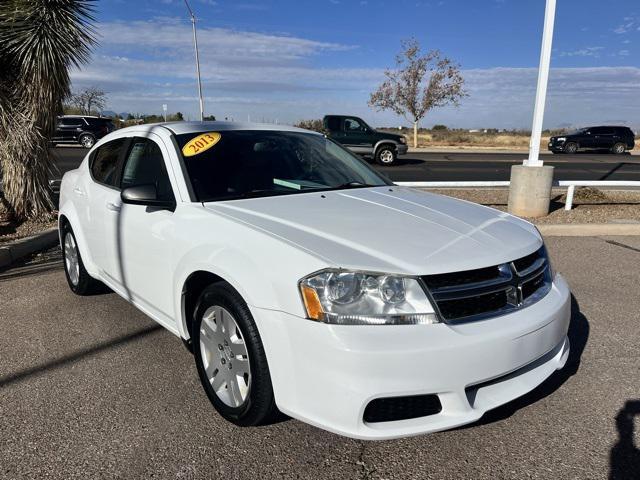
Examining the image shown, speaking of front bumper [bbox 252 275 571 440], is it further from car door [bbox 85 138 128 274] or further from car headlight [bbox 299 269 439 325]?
car door [bbox 85 138 128 274]

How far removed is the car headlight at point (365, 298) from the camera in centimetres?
209

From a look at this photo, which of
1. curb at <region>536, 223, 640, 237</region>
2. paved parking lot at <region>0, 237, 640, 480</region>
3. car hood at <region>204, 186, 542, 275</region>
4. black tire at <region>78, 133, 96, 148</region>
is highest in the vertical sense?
car hood at <region>204, 186, 542, 275</region>

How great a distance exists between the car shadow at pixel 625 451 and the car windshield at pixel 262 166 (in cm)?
224

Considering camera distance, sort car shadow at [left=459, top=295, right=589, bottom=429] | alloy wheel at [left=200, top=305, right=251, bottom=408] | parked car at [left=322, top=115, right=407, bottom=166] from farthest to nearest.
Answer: parked car at [left=322, top=115, right=407, bottom=166]
car shadow at [left=459, top=295, right=589, bottom=429]
alloy wheel at [left=200, top=305, right=251, bottom=408]

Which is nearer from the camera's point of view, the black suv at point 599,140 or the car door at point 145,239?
the car door at point 145,239

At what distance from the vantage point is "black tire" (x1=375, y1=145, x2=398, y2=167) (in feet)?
64.3

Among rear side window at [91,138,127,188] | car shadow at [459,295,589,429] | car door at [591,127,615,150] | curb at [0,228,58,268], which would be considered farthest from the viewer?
car door at [591,127,615,150]

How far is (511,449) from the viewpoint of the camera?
2.47 m

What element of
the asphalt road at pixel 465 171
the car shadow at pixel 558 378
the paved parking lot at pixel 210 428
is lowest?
the asphalt road at pixel 465 171

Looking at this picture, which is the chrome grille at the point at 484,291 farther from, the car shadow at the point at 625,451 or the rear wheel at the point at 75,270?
the rear wheel at the point at 75,270

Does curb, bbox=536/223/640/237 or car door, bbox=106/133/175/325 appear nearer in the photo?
car door, bbox=106/133/175/325

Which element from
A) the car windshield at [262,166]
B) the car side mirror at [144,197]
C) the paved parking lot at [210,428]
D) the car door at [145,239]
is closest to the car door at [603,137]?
the paved parking lot at [210,428]

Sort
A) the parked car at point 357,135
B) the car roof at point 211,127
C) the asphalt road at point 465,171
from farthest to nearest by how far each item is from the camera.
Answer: the parked car at point 357,135 → the asphalt road at point 465,171 → the car roof at point 211,127

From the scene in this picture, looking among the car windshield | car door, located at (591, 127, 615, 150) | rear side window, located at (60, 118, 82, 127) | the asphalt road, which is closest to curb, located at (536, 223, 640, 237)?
the car windshield
